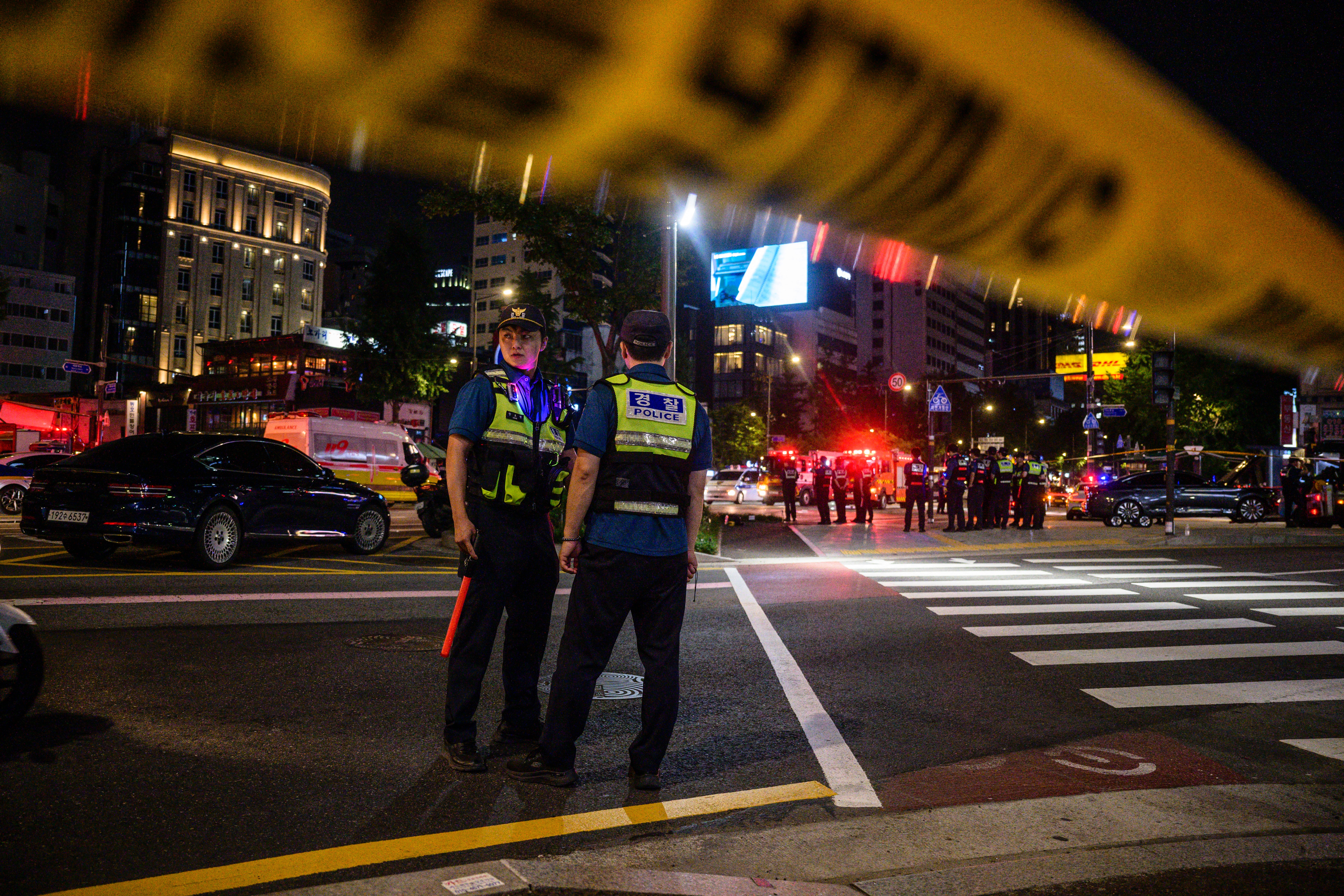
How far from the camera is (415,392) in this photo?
45750 millimetres

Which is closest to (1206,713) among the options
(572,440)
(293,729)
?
(572,440)

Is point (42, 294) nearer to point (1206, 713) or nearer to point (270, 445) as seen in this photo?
point (270, 445)

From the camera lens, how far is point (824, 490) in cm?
2327

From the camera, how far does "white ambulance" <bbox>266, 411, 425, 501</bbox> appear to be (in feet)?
70.4

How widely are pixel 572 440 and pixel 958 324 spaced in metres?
167

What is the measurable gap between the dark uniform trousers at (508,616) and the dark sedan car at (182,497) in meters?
7.65

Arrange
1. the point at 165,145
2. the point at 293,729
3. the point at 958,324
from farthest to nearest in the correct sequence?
the point at 958,324 → the point at 165,145 → the point at 293,729

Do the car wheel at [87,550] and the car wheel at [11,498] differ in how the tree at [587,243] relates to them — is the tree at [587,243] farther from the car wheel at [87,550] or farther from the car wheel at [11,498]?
the car wheel at [11,498]

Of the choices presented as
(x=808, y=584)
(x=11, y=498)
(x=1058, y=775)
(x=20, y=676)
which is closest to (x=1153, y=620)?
(x=808, y=584)

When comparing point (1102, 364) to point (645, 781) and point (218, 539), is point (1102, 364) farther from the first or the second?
point (645, 781)

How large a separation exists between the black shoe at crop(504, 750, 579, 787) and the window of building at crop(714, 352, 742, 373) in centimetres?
9902

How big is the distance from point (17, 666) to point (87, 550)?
819 centimetres

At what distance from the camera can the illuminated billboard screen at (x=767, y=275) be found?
3206cm

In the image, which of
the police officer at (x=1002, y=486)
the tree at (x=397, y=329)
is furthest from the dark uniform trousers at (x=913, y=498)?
the tree at (x=397, y=329)
